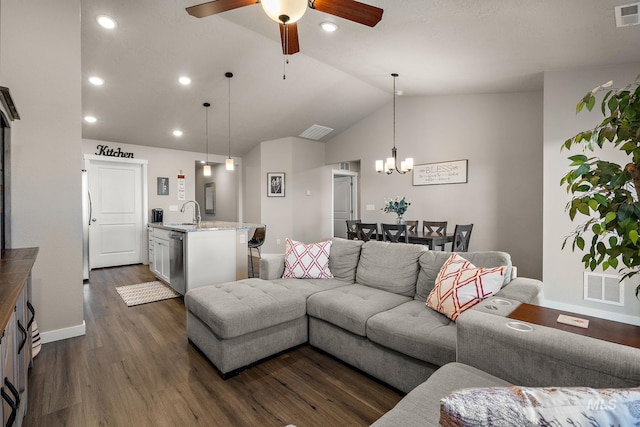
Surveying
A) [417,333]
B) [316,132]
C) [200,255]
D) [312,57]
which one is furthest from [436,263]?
[316,132]

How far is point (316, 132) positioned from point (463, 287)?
17.3 feet

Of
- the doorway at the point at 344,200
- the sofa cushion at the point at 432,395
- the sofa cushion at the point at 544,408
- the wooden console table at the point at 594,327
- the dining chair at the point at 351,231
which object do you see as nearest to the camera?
the sofa cushion at the point at 544,408

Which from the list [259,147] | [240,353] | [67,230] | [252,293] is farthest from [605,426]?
[259,147]

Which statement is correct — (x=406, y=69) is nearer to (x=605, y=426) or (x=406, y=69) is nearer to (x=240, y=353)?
(x=240, y=353)

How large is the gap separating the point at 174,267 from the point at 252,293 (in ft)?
7.08

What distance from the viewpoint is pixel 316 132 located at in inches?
265

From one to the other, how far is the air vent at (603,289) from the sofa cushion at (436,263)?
75.5 inches

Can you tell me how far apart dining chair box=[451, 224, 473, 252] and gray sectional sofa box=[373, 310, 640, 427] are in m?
2.73

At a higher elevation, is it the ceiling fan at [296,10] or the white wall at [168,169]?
the ceiling fan at [296,10]

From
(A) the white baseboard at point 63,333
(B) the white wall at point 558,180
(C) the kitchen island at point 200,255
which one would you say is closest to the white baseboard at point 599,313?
(B) the white wall at point 558,180

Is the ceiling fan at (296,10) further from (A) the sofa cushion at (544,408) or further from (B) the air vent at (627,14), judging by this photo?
(A) the sofa cushion at (544,408)

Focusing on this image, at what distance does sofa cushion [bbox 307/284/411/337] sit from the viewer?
2.19 m

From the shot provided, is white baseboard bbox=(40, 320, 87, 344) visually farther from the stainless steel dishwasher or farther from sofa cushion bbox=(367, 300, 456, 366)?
sofa cushion bbox=(367, 300, 456, 366)

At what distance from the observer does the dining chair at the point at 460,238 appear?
13.4 ft
